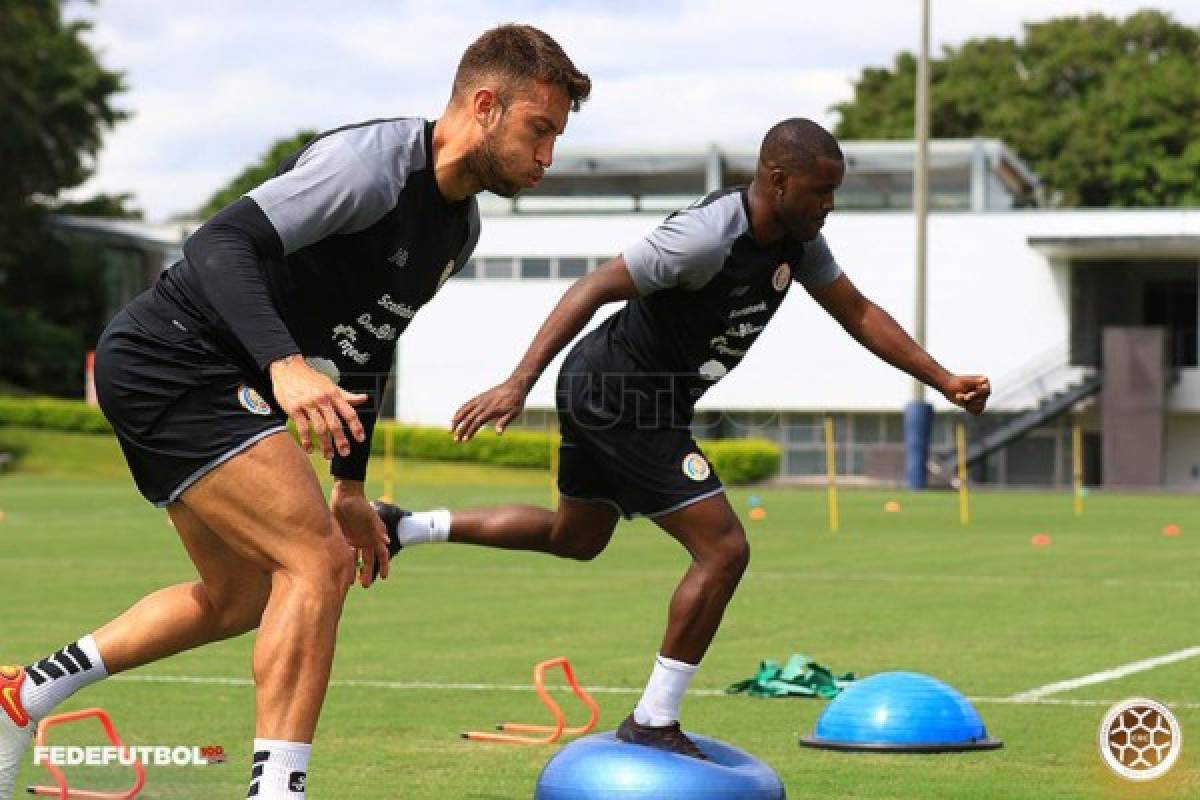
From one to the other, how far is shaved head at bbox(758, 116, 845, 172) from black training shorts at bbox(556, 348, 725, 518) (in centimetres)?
103

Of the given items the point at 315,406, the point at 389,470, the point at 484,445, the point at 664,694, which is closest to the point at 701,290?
the point at 664,694

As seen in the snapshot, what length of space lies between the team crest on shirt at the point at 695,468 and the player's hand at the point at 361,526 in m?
1.31

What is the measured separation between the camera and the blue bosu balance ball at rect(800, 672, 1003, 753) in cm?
969

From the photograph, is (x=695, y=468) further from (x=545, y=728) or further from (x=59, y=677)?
(x=59, y=677)

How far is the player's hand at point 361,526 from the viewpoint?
823 cm

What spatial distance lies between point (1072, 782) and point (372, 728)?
317 cm

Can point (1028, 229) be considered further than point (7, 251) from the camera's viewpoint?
No

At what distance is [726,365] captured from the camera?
938 cm

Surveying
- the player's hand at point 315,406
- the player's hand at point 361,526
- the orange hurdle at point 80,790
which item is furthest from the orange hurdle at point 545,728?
the player's hand at point 315,406

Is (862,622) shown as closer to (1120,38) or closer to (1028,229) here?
(1028,229)

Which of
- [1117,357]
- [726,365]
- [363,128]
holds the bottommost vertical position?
[1117,357]

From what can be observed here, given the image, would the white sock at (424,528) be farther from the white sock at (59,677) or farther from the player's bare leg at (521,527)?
the white sock at (59,677)

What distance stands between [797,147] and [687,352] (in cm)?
102

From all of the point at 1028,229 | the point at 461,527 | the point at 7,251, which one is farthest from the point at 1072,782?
the point at 7,251
